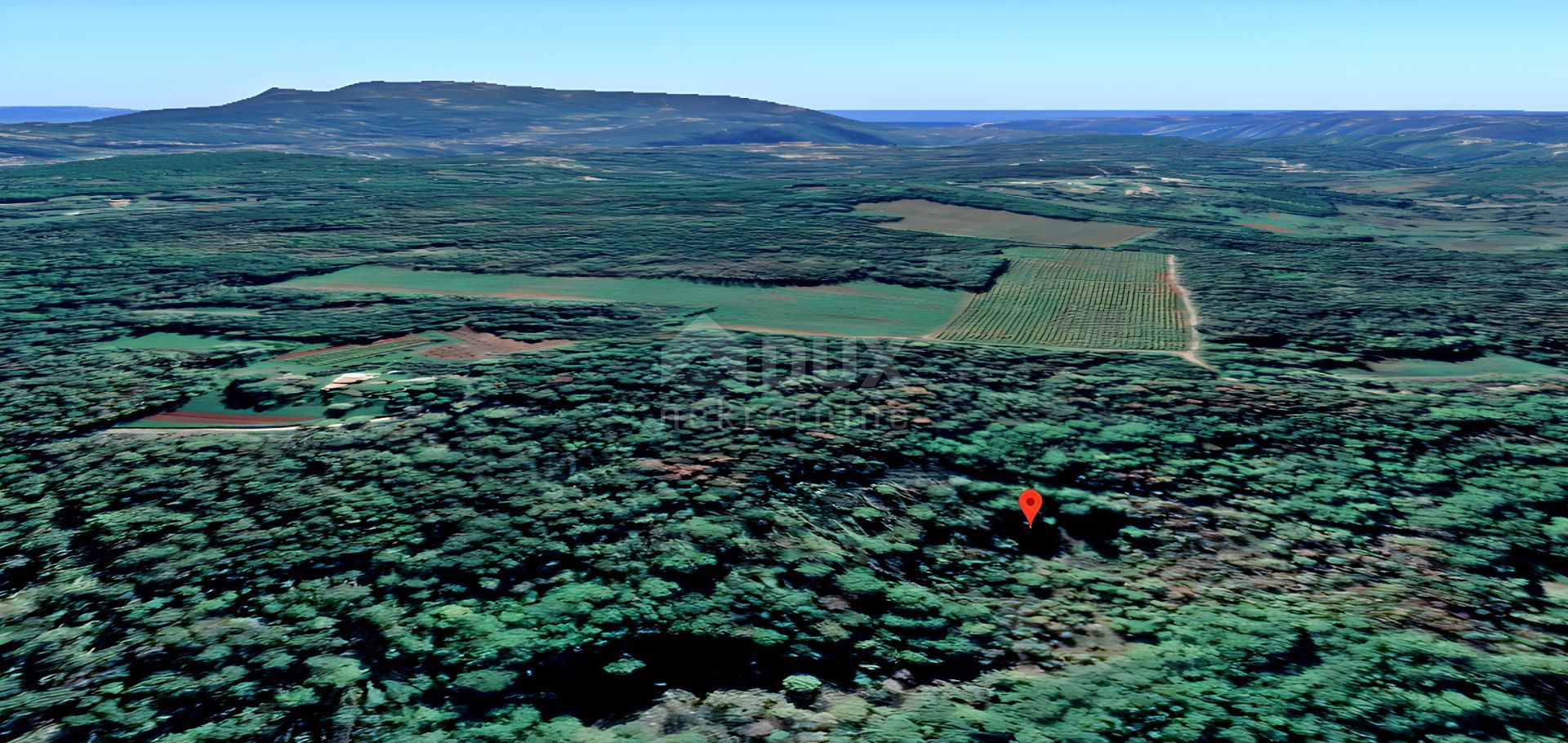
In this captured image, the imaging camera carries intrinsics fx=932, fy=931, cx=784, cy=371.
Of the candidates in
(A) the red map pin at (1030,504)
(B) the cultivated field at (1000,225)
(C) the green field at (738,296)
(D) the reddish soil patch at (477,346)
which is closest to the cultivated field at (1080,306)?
(C) the green field at (738,296)

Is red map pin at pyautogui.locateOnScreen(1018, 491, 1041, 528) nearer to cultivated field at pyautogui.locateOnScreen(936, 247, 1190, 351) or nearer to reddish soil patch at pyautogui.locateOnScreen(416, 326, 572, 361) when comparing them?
cultivated field at pyautogui.locateOnScreen(936, 247, 1190, 351)

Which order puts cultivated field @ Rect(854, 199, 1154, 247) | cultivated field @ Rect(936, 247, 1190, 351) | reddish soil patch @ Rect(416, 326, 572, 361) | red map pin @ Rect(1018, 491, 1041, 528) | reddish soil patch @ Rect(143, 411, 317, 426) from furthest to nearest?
cultivated field @ Rect(854, 199, 1154, 247) < cultivated field @ Rect(936, 247, 1190, 351) < reddish soil patch @ Rect(416, 326, 572, 361) < reddish soil patch @ Rect(143, 411, 317, 426) < red map pin @ Rect(1018, 491, 1041, 528)

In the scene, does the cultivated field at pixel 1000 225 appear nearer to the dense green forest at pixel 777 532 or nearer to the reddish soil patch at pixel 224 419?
the dense green forest at pixel 777 532

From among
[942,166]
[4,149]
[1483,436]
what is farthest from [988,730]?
[4,149]

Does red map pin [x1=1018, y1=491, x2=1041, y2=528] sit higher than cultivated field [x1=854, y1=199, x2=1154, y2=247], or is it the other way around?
cultivated field [x1=854, y1=199, x2=1154, y2=247]

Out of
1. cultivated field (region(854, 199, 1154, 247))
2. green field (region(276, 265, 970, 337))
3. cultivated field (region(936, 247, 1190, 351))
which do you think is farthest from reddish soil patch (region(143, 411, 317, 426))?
cultivated field (region(854, 199, 1154, 247))

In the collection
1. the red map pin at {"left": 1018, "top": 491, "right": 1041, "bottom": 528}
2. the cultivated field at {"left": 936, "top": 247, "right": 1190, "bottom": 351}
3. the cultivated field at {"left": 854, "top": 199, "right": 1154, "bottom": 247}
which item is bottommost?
the red map pin at {"left": 1018, "top": 491, "right": 1041, "bottom": 528}
